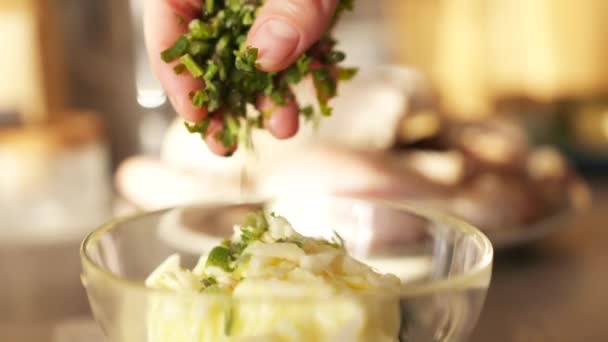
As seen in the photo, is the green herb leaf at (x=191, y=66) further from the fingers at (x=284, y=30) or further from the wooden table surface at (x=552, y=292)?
the wooden table surface at (x=552, y=292)

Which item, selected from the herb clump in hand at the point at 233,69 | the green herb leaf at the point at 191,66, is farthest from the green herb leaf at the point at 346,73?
the green herb leaf at the point at 191,66

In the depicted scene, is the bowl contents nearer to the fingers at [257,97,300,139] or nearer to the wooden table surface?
the fingers at [257,97,300,139]

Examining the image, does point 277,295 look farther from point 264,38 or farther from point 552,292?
point 552,292

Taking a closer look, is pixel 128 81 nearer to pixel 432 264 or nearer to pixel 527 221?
pixel 527 221

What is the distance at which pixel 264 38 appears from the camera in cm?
50

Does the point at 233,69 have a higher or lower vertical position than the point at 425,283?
higher

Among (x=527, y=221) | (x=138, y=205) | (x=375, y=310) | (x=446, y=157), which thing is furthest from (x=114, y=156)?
(x=375, y=310)

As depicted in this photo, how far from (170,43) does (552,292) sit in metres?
0.58

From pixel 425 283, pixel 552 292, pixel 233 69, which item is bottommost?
pixel 552 292

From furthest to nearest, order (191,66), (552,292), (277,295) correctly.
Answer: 1. (552,292)
2. (191,66)
3. (277,295)

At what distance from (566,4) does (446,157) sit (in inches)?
35.2

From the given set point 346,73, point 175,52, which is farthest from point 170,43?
point 346,73

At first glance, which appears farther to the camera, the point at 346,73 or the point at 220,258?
the point at 346,73

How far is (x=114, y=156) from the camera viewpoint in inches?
64.3
